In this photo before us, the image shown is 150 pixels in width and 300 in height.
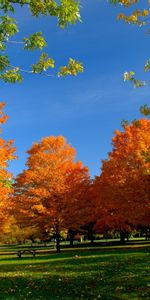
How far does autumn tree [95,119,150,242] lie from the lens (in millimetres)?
40344

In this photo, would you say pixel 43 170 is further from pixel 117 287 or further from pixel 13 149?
pixel 117 287

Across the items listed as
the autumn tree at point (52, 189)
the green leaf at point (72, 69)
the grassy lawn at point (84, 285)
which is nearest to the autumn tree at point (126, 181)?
the autumn tree at point (52, 189)

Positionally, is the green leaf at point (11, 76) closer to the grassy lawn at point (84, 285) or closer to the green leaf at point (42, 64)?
A: the green leaf at point (42, 64)

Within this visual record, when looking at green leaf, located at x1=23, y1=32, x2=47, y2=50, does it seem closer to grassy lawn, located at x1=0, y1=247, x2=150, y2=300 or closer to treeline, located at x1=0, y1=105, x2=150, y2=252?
grassy lawn, located at x1=0, y1=247, x2=150, y2=300

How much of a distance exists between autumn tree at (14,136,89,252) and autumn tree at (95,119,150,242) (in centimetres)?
267

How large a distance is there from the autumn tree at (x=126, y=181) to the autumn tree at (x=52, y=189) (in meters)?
2.67

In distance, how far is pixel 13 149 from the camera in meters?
29.9

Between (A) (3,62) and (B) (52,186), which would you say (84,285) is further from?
(B) (52,186)

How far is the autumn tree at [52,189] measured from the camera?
Result: 4681 cm

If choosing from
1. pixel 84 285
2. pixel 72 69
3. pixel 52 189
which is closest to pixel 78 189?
pixel 52 189

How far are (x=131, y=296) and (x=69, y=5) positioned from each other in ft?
28.6

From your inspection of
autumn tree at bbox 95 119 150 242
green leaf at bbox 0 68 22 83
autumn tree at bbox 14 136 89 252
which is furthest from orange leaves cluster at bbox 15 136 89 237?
green leaf at bbox 0 68 22 83

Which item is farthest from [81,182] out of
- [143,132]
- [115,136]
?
[143,132]

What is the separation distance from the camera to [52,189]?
4766 centimetres
